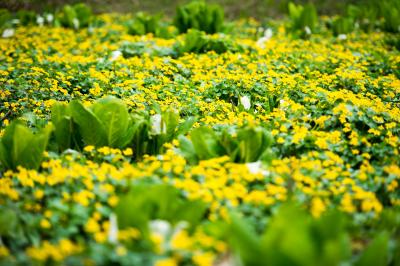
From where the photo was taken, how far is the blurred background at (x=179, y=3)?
34.0 feet

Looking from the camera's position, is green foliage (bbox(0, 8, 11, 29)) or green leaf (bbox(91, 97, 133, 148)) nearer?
green leaf (bbox(91, 97, 133, 148))

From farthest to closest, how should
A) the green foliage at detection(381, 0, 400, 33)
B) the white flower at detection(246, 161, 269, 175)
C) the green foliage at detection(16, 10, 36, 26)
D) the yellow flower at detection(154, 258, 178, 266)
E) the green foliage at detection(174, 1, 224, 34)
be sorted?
the green foliage at detection(16, 10, 36, 26) < the green foliage at detection(381, 0, 400, 33) < the green foliage at detection(174, 1, 224, 34) < the white flower at detection(246, 161, 269, 175) < the yellow flower at detection(154, 258, 178, 266)

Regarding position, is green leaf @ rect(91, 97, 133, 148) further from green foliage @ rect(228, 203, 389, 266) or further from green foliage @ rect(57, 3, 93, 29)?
green foliage @ rect(57, 3, 93, 29)

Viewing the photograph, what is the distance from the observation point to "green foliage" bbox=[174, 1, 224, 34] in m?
→ 7.57

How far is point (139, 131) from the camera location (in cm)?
341

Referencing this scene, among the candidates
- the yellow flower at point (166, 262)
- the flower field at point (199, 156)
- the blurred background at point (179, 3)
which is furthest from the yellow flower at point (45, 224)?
the blurred background at point (179, 3)

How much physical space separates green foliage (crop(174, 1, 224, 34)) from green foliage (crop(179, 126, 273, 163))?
4.76 metres

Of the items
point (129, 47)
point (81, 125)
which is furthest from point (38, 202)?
point (129, 47)

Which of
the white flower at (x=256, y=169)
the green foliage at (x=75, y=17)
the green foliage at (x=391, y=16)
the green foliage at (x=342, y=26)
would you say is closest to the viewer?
the white flower at (x=256, y=169)

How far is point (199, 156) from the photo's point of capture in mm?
3166

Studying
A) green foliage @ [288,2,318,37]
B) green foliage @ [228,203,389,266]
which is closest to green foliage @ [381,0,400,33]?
green foliage @ [288,2,318,37]

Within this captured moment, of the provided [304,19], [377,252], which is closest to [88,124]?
[377,252]

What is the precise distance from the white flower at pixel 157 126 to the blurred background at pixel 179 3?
7.24 metres

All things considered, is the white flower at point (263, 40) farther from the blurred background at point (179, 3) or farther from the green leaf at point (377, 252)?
the green leaf at point (377, 252)
